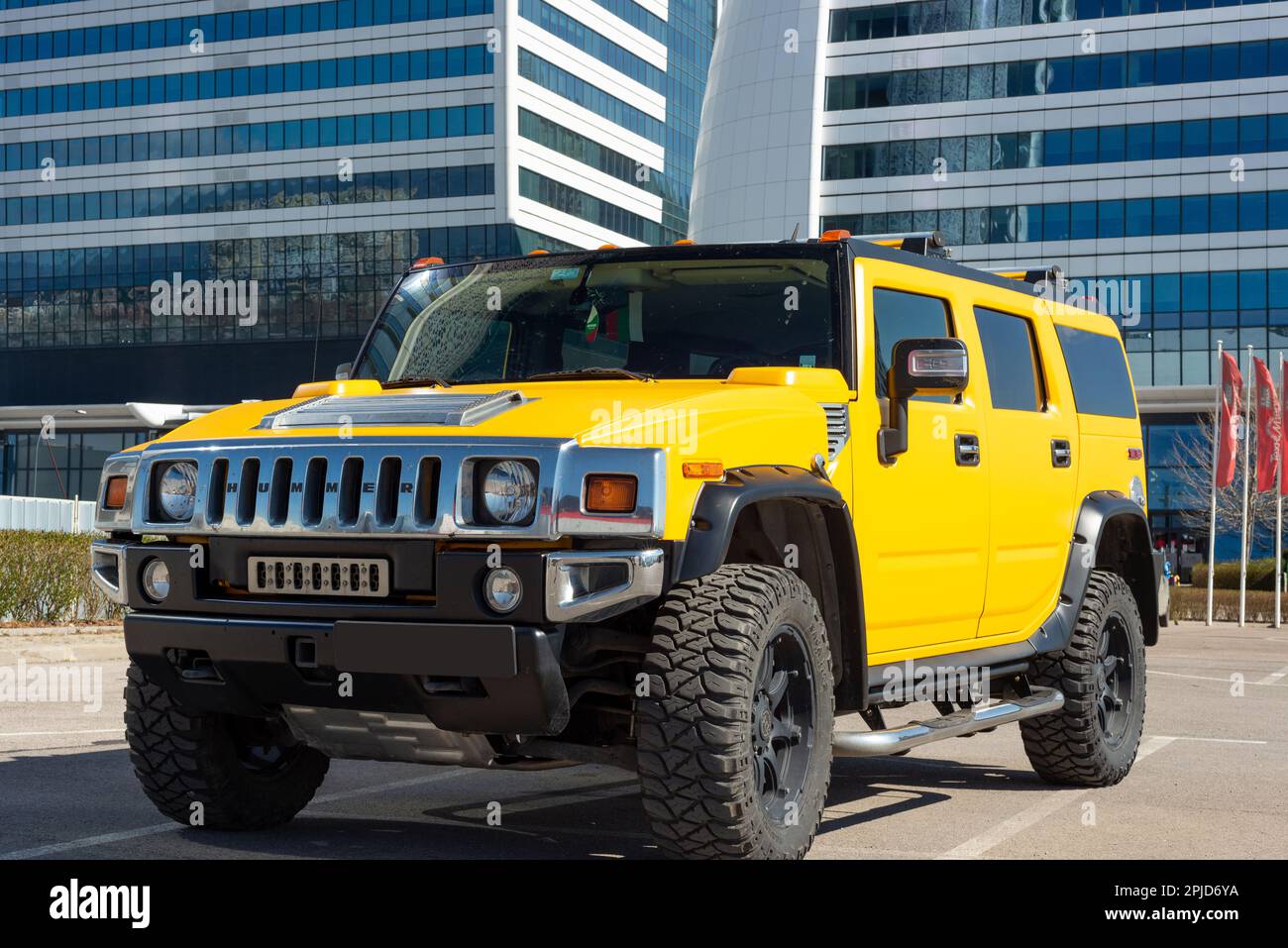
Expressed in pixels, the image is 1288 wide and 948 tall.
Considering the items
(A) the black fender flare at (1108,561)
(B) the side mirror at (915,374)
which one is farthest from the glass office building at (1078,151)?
(B) the side mirror at (915,374)

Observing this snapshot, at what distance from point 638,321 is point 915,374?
3.75 feet

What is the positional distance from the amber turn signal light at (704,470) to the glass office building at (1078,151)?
6042 centimetres

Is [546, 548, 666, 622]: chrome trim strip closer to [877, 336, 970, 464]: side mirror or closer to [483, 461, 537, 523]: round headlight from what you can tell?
[483, 461, 537, 523]: round headlight

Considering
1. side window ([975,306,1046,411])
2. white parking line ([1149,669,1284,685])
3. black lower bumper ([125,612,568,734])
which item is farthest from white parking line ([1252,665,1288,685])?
black lower bumper ([125,612,568,734])

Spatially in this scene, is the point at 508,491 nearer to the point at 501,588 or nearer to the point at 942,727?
the point at 501,588

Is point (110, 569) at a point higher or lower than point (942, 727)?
higher

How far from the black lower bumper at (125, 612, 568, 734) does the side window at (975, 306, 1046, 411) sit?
3541 mm

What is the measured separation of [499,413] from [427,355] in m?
1.71

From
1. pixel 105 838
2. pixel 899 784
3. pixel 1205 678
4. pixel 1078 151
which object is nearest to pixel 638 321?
pixel 105 838

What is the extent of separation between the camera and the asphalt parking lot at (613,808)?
6363 mm

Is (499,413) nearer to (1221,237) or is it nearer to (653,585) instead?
(653,585)

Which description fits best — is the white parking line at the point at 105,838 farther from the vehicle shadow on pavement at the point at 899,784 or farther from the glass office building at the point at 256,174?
the glass office building at the point at 256,174

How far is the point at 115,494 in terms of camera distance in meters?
6.02
